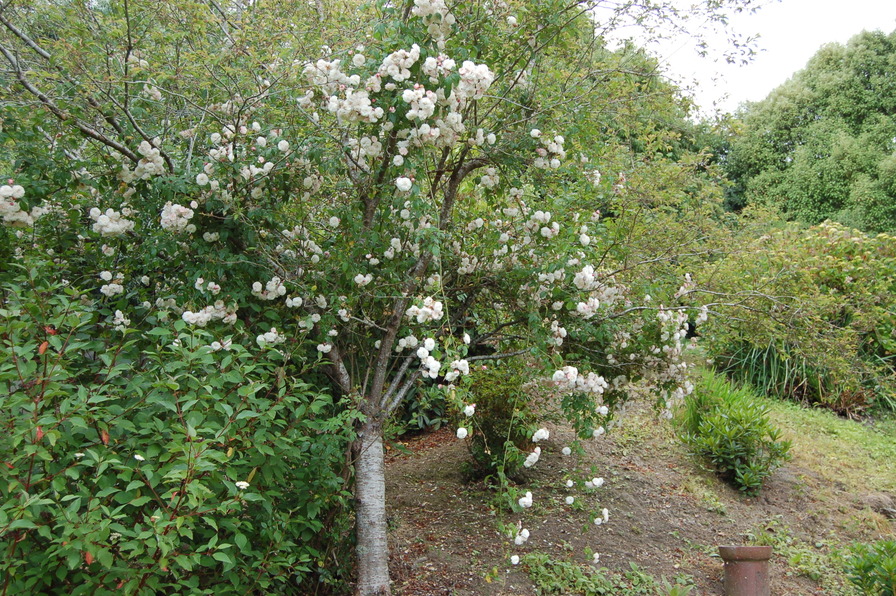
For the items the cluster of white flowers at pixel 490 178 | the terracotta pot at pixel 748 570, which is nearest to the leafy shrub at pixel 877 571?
the terracotta pot at pixel 748 570

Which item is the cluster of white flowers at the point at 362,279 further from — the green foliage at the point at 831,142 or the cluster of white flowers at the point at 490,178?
the green foliage at the point at 831,142

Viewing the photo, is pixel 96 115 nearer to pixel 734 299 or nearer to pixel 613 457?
pixel 734 299

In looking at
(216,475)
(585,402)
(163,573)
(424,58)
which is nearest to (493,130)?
(424,58)

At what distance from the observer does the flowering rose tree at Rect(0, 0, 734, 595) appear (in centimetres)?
259

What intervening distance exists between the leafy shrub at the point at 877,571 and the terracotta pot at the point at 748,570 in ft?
1.52

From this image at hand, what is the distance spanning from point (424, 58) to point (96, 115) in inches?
61.2

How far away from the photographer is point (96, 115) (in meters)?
2.96

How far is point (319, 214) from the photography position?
10.9 feet

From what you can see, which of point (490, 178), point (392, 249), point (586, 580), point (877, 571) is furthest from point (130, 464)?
point (877, 571)

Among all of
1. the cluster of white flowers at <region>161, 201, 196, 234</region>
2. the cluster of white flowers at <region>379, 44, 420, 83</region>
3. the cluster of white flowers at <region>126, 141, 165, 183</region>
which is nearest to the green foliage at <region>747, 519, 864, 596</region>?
the cluster of white flowers at <region>379, 44, 420, 83</region>

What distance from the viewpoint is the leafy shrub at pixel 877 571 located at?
328 centimetres

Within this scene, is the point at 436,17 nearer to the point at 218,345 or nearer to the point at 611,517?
the point at 218,345

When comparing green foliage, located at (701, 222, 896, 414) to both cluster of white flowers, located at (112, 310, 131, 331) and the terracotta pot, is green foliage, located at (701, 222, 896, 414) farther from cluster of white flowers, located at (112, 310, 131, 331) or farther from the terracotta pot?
cluster of white flowers, located at (112, 310, 131, 331)

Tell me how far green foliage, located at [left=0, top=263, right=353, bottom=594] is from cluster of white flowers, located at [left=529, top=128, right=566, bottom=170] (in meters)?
1.51
